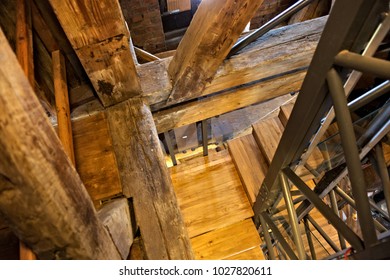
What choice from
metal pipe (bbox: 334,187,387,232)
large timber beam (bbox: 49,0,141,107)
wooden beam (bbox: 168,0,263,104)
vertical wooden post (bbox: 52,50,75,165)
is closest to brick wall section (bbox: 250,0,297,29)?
wooden beam (bbox: 168,0,263,104)

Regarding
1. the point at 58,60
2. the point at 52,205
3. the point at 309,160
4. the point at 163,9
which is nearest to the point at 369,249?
the point at 309,160

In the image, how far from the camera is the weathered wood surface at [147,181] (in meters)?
1.06

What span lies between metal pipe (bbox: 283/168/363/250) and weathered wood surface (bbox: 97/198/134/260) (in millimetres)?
898

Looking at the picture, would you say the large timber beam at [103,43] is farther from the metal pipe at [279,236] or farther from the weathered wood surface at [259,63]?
the metal pipe at [279,236]

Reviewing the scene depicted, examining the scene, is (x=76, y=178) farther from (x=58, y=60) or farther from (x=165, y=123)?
(x=165, y=123)

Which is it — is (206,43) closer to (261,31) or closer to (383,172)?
(261,31)

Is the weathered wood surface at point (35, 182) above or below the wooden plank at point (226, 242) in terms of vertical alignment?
above

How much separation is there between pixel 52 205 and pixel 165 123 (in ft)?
4.17

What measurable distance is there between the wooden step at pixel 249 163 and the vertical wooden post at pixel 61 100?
1.49 meters

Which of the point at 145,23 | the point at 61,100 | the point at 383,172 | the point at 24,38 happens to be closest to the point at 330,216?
the point at 383,172

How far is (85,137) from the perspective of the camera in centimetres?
136

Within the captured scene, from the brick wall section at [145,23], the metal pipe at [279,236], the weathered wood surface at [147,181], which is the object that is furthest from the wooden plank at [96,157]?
the brick wall section at [145,23]

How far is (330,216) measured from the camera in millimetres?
1168

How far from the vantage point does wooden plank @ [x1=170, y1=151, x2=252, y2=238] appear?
2.18m
